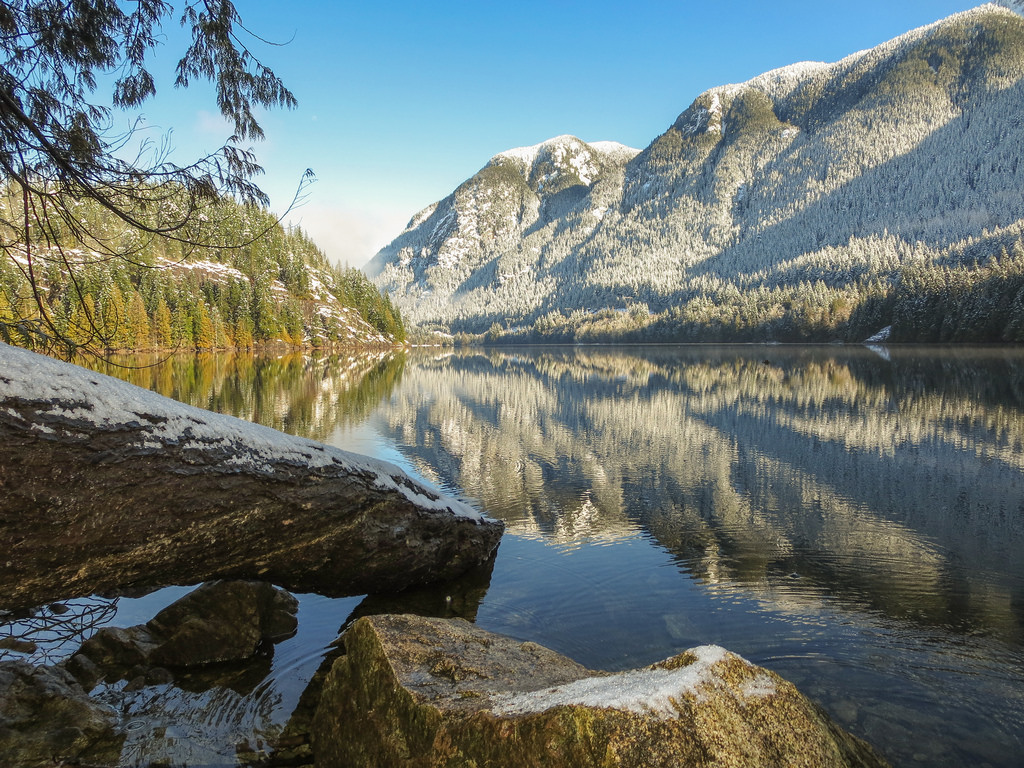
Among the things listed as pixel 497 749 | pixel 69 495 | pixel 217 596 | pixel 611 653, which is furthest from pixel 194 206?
pixel 611 653

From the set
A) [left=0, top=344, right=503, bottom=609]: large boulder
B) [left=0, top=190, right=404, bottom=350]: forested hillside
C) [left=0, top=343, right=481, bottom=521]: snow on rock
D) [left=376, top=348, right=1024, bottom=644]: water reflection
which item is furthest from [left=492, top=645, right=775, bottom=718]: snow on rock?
[left=0, top=190, right=404, bottom=350]: forested hillside

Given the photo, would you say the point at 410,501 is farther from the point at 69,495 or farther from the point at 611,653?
the point at 69,495

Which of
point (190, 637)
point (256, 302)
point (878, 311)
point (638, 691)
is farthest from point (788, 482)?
point (878, 311)

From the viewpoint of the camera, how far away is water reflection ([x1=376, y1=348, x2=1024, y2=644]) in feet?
28.3

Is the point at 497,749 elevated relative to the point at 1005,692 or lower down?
elevated

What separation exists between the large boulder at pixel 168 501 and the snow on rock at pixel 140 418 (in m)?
0.01

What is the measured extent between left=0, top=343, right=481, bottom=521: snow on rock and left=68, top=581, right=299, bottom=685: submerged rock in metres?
1.67

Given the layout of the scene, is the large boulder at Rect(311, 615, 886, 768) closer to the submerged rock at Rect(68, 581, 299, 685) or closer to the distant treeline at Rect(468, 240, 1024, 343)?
the submerged rock at Rect(68, 581, 299, 685)

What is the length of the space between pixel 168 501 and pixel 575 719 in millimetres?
3979

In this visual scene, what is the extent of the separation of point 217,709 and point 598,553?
247 inches

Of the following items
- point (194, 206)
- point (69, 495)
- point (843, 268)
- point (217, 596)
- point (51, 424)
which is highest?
point (843, 268)

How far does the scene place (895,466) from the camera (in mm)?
15328

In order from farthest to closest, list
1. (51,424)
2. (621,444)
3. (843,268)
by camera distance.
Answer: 1. (843,268)
2. (621,444)
3. (51,424)

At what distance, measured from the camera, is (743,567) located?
9102 mm
